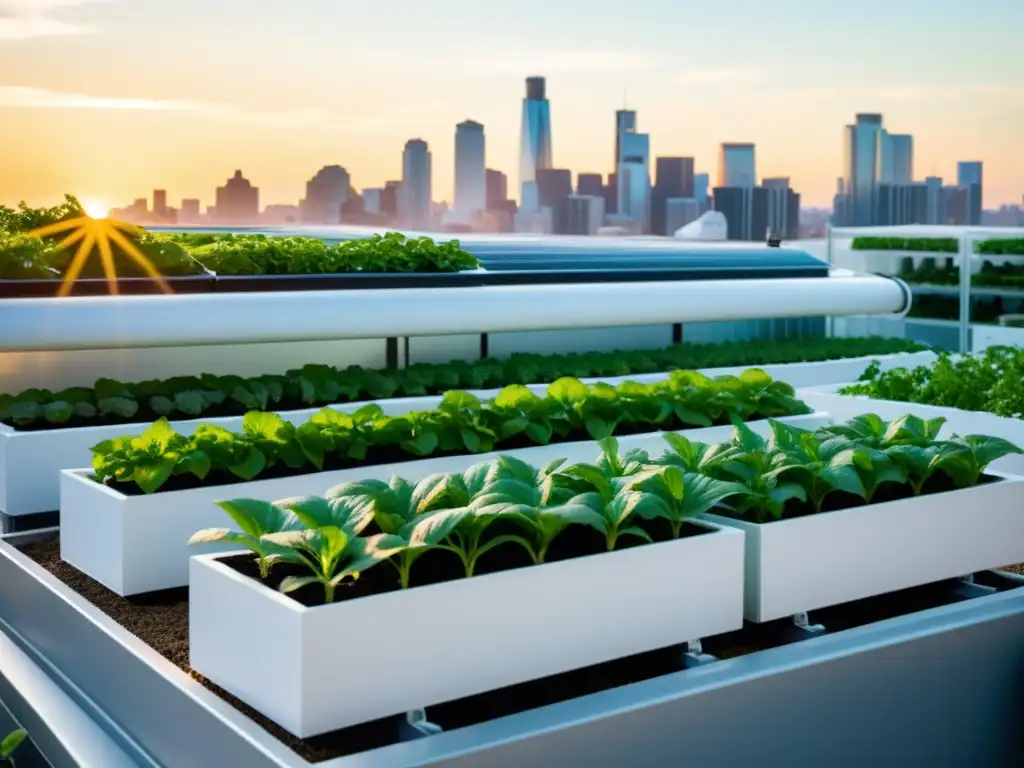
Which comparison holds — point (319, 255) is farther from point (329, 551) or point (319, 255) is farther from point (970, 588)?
point (329, 551)

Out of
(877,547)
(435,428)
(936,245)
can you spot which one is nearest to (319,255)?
(435,428)

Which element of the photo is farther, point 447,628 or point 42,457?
point 42,457

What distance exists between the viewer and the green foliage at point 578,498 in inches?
90.4

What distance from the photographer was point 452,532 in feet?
→ 7.91

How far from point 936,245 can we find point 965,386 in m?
5.95

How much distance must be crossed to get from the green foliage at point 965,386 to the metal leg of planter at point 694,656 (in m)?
2.62

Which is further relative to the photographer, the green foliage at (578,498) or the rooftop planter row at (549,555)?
the green foliage at (578,498)

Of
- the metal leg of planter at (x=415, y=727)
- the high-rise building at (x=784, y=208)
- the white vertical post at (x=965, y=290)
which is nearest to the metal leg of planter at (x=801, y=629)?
the metal leg of planter at (x=415, y=727)

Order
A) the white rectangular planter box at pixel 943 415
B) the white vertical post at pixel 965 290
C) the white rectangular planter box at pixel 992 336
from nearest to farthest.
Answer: the white rectangular planter box at pixel 943 415, the white rectangular planter box at pixel 992 336, the white vertical post at pixel 965 290

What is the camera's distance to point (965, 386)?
16.4 feet

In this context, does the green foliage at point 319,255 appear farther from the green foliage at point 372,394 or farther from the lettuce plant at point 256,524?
the lettuce plant at point 256,524

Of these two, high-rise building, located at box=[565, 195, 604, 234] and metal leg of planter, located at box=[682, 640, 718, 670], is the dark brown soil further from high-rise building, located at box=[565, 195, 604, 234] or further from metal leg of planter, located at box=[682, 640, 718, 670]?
high-rise building, located at box=[565, 195, 604, 234]

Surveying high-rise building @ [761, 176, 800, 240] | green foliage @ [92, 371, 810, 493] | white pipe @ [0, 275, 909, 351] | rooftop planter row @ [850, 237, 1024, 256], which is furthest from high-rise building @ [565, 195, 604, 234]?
green foliage @ [92, 371, 810, 493]

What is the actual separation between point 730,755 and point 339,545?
2.66ft
